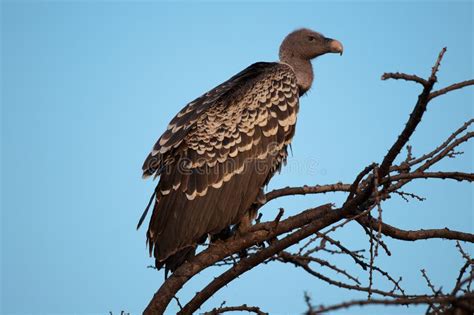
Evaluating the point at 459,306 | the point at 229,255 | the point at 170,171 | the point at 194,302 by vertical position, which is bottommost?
the point at 459,306

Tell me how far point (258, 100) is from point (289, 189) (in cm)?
150

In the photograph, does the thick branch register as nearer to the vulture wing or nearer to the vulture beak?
the vulture wing

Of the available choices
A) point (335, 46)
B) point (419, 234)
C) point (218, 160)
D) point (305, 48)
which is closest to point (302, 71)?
point (305, 48)

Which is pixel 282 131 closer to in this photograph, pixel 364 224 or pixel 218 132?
pixel 218 132

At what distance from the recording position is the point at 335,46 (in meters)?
10.0

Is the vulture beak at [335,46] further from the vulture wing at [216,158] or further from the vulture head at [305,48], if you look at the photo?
the vulture wing at [216,158]

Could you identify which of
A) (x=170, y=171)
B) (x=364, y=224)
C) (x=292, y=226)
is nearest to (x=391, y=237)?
(x=364, y=224)

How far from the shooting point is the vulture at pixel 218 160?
24.5 feet

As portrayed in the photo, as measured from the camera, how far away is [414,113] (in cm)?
515

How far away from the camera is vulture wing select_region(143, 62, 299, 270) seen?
24.5ft

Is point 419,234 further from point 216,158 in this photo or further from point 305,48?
point 305,48

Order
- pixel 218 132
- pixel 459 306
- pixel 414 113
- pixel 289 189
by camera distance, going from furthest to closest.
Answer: pixel 218 132 < pixel 289 189 < pixel 414 113 < pixel 459 306

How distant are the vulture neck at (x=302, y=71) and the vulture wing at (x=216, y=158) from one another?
1.02 meters

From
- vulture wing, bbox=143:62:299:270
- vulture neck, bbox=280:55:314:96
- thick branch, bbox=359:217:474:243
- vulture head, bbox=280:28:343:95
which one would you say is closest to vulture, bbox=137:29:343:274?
vulture wing, bbox=143:62:299:270
